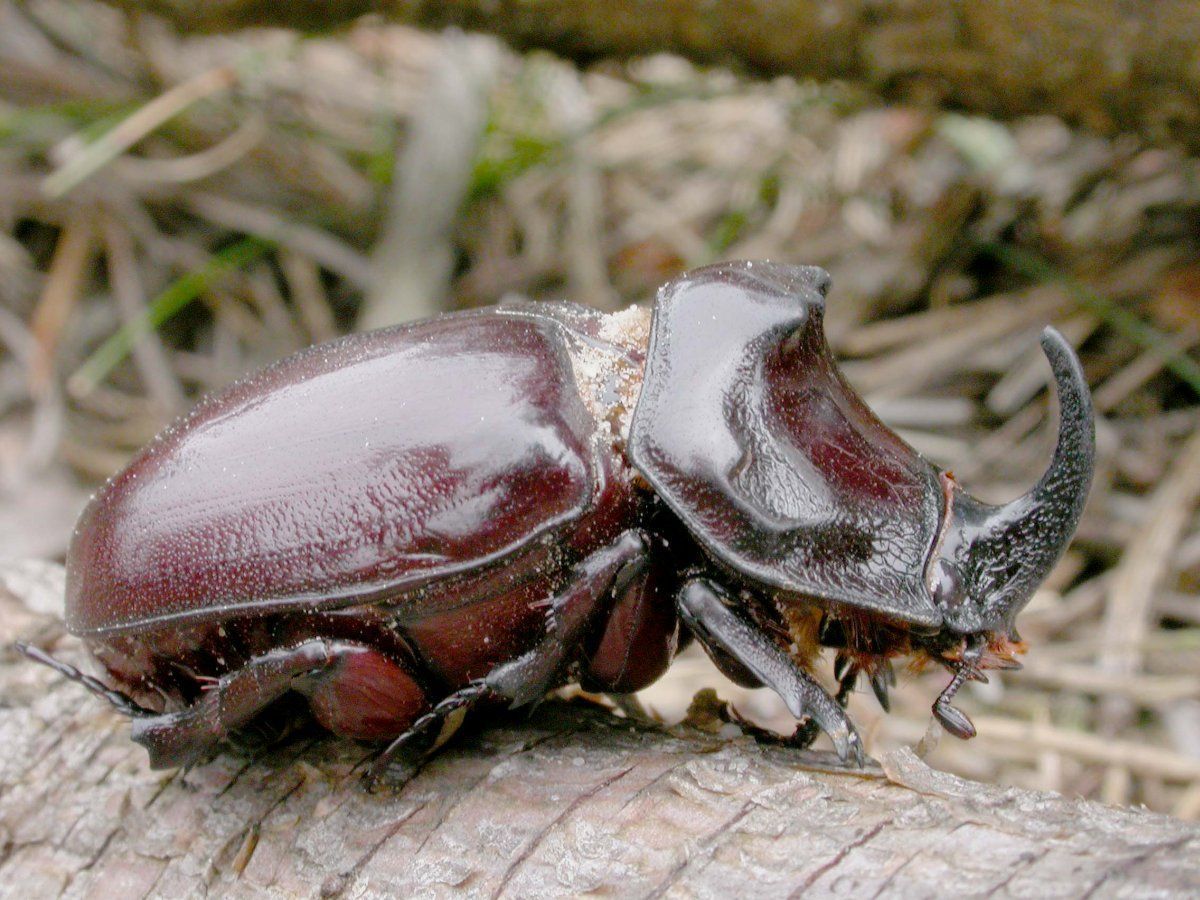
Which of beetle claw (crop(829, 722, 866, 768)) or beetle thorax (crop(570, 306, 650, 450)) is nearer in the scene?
beetle claw (crop(829, 722, 866, 768))

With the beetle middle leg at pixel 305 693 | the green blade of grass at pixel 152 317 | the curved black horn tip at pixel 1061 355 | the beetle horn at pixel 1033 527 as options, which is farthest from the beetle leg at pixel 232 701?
the green blade of grass at pixel 152 317

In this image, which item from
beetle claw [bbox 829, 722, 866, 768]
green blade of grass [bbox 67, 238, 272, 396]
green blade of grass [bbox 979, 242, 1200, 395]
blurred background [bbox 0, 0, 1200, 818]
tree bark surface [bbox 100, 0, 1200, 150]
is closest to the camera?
beetle claw [bbox 829, 722, 866, 768]

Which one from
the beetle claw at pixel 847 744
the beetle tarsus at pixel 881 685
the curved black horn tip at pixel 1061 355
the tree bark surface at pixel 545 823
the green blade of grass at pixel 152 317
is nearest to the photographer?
the tree bark surface at pixel 545 823

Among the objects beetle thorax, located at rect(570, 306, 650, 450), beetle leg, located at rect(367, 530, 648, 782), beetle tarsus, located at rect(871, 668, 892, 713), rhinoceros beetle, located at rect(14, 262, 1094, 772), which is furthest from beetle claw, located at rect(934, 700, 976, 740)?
beetle thorax, located at rect(570, 306, 650, 450)

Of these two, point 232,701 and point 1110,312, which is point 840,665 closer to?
point 232,701

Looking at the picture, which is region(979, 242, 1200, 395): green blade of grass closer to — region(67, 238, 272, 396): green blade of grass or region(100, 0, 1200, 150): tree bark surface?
region(100, 0, 1200, 150): tree bark surface

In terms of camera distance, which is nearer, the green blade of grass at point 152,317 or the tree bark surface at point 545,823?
the tree bark surface at point 545,823

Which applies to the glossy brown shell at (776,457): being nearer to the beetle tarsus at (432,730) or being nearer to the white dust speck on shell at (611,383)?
the white dust speck on shell at (611,383)
